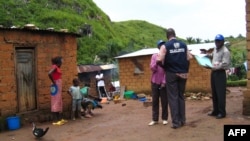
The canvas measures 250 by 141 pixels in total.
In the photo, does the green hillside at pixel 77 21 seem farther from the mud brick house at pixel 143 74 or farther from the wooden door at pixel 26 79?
the wooden door at pixel 26 79

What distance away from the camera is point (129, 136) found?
7.05 m

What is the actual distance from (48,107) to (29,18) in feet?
65.1

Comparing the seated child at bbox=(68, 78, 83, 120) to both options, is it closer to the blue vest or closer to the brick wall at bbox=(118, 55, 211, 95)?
the blue vest

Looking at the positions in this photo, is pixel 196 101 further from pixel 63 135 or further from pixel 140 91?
pixel 63 135

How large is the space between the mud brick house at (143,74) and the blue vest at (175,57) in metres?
8.24

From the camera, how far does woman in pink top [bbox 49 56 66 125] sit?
955cm

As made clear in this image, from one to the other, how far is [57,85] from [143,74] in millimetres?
7659

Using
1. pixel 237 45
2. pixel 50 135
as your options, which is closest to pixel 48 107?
pixel 50 135

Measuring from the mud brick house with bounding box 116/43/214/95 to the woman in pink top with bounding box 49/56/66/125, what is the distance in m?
7.07

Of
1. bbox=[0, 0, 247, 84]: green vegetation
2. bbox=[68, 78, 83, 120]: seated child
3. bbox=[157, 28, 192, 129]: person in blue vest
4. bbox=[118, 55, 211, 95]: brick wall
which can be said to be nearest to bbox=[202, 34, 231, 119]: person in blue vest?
bbox=[157, 28, 192, 129]: person in blue vest

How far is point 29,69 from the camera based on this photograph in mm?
9992

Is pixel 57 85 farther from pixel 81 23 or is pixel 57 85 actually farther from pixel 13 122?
pixel 81 23

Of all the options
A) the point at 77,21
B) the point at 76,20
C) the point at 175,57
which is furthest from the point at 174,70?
the point at 76,20

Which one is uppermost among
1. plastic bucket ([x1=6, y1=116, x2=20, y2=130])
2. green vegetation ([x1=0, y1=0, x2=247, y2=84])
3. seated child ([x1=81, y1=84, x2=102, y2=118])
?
green vegetation ([x1=0, y1=0, x2=247, y2=84])
